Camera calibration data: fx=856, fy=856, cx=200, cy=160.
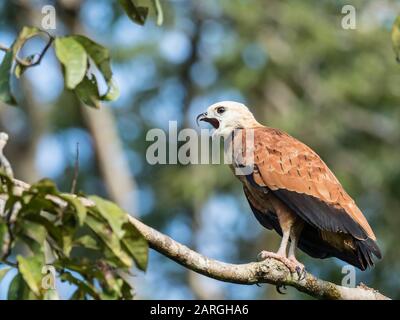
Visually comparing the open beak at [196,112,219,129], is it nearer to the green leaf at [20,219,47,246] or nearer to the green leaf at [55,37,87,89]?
the green leaf at [55,37,87,89]

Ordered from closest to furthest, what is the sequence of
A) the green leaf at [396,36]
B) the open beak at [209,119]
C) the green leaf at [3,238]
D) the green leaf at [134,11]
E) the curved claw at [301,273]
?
the green leaf at [3,238], the green leaf at [134,11], the green leaf at [396,36], the curved claw at [301,273], the open beak at [209,119]

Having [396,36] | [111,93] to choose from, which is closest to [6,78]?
[111,93]

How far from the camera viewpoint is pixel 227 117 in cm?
766

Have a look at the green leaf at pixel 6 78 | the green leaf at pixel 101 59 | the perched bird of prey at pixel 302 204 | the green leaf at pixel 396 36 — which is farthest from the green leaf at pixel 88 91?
the perched bird of prey at pixel 302 204

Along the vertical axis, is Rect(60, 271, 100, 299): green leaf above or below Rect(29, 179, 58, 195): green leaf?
below

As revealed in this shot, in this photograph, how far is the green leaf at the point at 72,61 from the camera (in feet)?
12.3

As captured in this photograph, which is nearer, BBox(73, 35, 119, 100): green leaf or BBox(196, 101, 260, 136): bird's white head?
BBox(73, 35, 119, 100): green leaf

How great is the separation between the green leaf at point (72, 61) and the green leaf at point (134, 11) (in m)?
0.70

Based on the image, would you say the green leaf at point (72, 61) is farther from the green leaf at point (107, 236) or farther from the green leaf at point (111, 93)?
the green leaf at point (107, 236)

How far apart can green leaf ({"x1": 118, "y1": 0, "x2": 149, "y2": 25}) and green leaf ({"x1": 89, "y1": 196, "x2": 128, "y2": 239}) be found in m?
1.31

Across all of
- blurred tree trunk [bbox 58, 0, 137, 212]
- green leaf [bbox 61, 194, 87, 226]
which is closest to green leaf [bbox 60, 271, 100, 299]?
green leaf [bbox 61, 194, 87, 226]

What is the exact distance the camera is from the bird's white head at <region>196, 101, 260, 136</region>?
759cm

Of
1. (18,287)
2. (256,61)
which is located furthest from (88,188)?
Answer: (18,287)

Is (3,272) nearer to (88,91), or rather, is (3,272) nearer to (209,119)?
(88,91)
